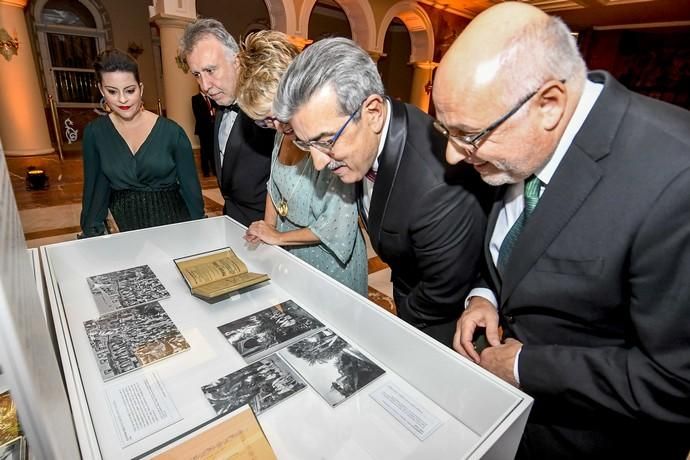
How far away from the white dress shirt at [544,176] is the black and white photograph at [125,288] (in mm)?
1161

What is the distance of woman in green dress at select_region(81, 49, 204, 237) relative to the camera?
1894 mm

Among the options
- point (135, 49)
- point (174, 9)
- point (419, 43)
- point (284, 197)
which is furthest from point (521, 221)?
point (135, 49)

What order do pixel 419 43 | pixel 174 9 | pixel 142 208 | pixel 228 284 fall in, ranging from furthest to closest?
pixel 419 43
pixel 174 9
pixel 142 208
pixel 228 284

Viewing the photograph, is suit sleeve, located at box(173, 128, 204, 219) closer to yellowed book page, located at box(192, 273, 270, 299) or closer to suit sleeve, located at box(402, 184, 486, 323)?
yellowed book page, located at box(192, 273, 270, 299)

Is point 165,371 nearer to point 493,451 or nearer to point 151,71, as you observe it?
point 493,451

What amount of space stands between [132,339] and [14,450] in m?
0.53

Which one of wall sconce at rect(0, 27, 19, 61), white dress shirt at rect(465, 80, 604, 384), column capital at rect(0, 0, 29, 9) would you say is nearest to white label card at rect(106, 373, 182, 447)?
white dress shirt at rect(465, 80, 604, 384)

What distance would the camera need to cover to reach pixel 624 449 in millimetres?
932

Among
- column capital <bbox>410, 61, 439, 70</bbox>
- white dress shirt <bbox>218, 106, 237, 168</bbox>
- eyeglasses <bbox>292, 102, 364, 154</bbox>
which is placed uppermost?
column capital <bbox>410, 61, 439, 70</bbox>

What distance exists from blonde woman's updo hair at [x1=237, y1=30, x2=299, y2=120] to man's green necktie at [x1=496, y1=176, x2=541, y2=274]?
0.96 meters

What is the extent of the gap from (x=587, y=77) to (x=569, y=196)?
311 mm

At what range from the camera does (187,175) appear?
2121 millimetres

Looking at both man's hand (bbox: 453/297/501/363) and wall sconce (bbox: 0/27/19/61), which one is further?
wall sconce (bbox: 0/27/19/61)

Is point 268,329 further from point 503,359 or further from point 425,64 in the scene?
point 425,64
